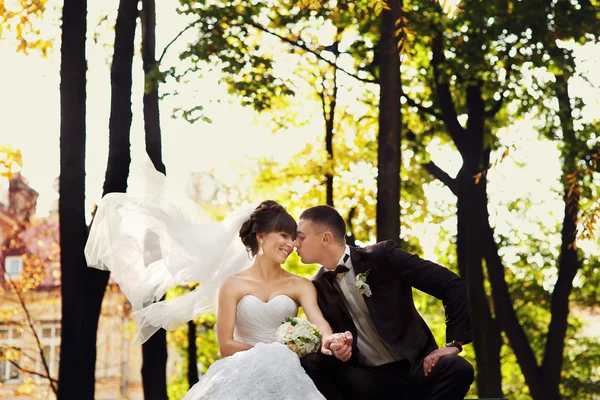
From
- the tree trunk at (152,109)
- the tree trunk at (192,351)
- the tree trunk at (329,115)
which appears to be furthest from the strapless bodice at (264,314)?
the tree trunk at (329,115)

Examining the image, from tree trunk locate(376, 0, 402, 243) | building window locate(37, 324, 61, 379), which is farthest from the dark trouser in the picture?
building window locate(37, 324, 61, 379)

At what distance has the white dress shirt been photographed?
5.41 meters

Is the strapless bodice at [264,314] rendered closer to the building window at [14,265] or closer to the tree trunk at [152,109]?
the tree trunk at [152,109]

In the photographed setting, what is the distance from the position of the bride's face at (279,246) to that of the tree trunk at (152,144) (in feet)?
15.9

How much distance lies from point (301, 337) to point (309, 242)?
0.65 m

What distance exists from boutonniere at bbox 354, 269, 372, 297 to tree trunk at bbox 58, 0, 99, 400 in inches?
196

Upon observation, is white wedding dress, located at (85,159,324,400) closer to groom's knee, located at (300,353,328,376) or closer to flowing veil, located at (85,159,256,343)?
flowing veil, located at (85,159,256,343)

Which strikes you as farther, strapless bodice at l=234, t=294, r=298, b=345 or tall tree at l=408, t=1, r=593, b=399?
tall tree at l=408, t=1, r=593, b=399

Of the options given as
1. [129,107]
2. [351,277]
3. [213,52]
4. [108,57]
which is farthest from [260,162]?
[351,277]

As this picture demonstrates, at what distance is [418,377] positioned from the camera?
17.0ft

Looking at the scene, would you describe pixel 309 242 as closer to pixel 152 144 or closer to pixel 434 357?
A: pixel 434 357

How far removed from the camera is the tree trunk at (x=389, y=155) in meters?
9.16

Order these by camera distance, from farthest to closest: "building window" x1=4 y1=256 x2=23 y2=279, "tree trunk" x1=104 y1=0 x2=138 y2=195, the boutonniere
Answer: "building window" x1=4 y1=256 x2=23 y2=279, "tree trunk" x1=104 y1=0 x2=138 y2=195, the boutonniere

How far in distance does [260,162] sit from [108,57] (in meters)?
4.51
